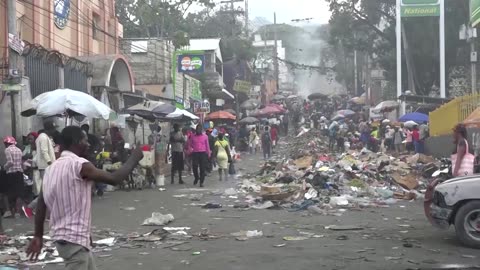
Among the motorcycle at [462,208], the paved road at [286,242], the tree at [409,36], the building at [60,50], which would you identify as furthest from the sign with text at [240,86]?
the motorcycle at [462,208]

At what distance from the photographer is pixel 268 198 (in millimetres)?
13055

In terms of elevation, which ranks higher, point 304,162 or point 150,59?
point 150,59

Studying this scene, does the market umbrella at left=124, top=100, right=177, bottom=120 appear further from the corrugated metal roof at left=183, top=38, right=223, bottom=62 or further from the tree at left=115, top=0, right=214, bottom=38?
the corrugated metal roof at left=183, top=38, right=223, bottom=62

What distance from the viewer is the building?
49.1 ft

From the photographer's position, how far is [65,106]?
13.5 meters

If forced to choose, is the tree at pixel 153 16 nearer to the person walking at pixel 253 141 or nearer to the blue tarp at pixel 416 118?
the person walking at pixel 253 141

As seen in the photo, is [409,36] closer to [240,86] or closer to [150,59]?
[240,86]

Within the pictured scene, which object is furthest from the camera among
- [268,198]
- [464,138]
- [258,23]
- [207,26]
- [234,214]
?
[258,23]

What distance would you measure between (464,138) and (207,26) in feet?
150

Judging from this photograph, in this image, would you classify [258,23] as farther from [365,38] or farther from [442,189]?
[442,189]

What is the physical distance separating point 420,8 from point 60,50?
19.8m

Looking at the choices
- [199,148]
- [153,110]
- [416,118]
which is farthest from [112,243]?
[416,118]

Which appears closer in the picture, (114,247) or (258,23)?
(114,247)

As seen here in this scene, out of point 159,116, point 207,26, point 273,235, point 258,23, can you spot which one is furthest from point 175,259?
point 258,23
